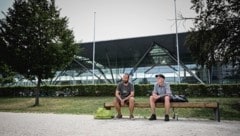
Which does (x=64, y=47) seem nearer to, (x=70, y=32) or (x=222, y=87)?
(x=70, y=32)

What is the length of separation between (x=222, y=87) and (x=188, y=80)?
30.8 feet

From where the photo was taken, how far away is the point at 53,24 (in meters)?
20.5

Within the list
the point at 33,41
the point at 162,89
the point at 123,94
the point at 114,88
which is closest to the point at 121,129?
the point at 162,89

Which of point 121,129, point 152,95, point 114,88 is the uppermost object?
point 114,88

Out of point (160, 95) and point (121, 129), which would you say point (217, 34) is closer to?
point (160, 95)

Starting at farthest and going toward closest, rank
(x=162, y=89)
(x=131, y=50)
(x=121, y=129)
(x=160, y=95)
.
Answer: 1. (x=131, y=50)
2. (x=162, y=89)
3. (x=160, y=95)
4. (x=121, y=129)

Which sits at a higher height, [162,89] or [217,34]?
[217,34]

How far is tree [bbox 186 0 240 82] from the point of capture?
1376cm

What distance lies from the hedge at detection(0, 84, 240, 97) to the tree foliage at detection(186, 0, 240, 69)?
673 cm

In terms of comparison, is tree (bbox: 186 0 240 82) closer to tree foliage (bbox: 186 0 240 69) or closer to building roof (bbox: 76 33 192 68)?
tree foliage (bbox: 186 0 240 69)

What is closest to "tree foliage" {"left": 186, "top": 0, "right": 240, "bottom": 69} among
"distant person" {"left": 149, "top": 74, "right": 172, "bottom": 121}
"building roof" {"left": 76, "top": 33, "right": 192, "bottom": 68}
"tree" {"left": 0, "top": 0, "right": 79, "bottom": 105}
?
"distant person" {"left": 149, "top": 74, "right": 172, "bottom": 121}

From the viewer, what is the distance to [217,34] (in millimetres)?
13867

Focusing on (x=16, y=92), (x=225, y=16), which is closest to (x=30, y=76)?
(x=16, y=92)

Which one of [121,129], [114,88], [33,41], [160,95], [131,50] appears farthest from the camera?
[131,50]
